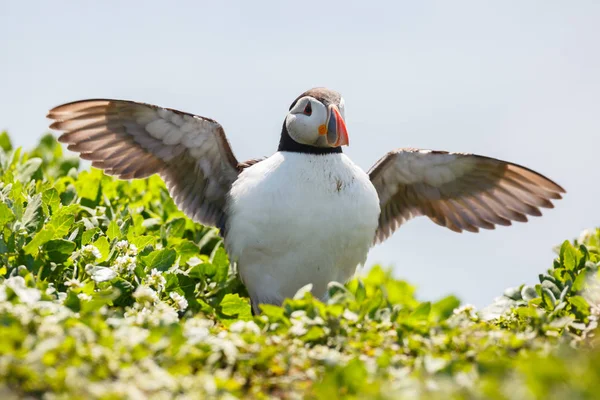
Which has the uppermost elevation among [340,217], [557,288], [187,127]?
[187,127]

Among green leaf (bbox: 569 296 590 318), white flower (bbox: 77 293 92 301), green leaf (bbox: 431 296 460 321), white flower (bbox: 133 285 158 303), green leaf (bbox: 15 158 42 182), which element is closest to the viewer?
green leaf (bbox: 431 296 460 321)

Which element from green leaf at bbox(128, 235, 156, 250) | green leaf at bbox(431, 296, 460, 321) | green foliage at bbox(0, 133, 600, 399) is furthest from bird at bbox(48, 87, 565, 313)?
green leaf at bbox(431, 296, 460, 321)

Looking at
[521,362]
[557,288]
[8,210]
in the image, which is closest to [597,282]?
[557,288]

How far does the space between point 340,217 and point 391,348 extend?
6.82 ft

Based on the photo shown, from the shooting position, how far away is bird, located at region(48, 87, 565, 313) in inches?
266

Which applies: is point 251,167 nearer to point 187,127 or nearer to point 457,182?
point 187,127

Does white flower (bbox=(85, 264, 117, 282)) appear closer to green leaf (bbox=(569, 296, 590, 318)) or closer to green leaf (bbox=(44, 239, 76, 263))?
green leaf (bbox=(44, 239, 76, 263))

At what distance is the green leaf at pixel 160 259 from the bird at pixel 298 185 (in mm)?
578

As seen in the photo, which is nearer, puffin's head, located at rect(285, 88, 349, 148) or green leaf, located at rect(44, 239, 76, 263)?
green leaf, located at rect(44, 239, 76, 263)

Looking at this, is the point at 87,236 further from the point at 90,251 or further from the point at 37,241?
the point at 37,241

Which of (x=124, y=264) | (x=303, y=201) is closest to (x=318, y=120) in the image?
(x=303, y=201)

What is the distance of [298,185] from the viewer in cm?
677

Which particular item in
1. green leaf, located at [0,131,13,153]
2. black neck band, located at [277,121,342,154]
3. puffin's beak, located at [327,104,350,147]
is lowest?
green leaf, located at [0,131,13,153]

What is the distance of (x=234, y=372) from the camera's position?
4434 millimetres
